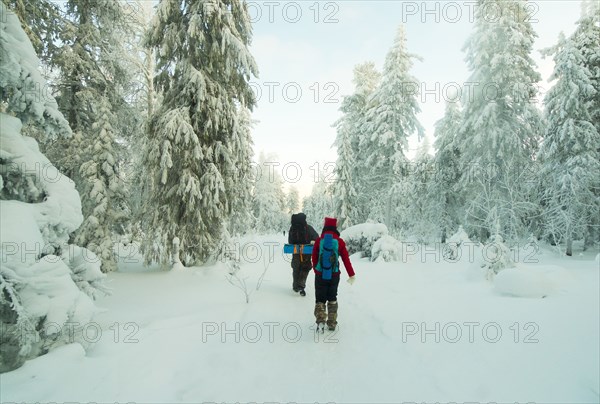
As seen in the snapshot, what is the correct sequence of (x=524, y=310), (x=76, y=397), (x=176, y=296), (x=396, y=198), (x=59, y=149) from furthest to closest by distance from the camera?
(x=396, y=198) → (x=59, y=149) → (x=176, y=296) → (x=524, y=310) → (x=76, y=397)

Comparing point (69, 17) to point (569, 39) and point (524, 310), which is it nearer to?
point (524, 310)

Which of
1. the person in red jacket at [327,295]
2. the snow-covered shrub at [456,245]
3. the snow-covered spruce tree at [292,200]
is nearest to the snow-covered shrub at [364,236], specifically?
the snow-covered shrub at [456,245]

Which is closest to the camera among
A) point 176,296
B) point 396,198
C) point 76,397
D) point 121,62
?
point 76,397

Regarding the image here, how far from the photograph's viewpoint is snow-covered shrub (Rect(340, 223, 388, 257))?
1489 centimetres

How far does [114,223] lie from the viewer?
34.1 feet

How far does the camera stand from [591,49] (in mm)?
17000

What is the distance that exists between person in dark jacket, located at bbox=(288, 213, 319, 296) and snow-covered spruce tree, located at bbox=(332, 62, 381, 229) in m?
17.3

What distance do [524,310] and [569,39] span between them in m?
18.9

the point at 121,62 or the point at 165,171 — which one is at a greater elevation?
the point at 121,62

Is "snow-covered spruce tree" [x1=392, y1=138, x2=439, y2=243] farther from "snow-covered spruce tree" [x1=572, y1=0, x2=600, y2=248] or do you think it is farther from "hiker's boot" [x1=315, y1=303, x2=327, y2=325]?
"hiker's boot" [x1=315, y1=303, x2=327, y2=325]

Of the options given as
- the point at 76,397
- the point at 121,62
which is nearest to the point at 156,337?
the point at 76,397

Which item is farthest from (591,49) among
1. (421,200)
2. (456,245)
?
(456,245)

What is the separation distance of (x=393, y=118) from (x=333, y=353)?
1962cm

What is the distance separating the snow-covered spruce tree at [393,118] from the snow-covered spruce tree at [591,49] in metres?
8.56
